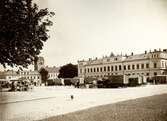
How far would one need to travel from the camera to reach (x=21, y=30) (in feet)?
27.8

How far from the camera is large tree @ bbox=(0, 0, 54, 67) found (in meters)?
8.03

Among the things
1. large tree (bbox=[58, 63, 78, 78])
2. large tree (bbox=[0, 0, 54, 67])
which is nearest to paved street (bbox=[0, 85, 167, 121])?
large tree (bbox=[0, 0, 54, 67])

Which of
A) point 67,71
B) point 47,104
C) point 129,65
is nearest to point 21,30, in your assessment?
point 47,104

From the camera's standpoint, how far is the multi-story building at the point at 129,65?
150 ft

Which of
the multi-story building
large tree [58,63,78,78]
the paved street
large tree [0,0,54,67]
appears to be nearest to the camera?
the paved street

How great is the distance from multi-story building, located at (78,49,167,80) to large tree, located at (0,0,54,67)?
108ft

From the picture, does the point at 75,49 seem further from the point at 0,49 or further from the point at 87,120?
the point at 87,120

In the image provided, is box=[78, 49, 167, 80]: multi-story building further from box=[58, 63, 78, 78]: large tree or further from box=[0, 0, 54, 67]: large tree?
box=[0, 0, 54, 67]: large tree

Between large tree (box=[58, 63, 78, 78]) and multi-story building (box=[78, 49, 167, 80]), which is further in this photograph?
large tree (box=[58, 63, 78, 78])

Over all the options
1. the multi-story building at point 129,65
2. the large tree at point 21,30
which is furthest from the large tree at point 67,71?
the large tree at point 21,30

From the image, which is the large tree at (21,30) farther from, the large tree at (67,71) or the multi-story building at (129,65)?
the large tree at (67,71)

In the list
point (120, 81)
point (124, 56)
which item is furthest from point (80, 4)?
point (124, 56)

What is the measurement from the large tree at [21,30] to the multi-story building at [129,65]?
108 ft

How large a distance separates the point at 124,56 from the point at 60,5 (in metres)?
45.5
